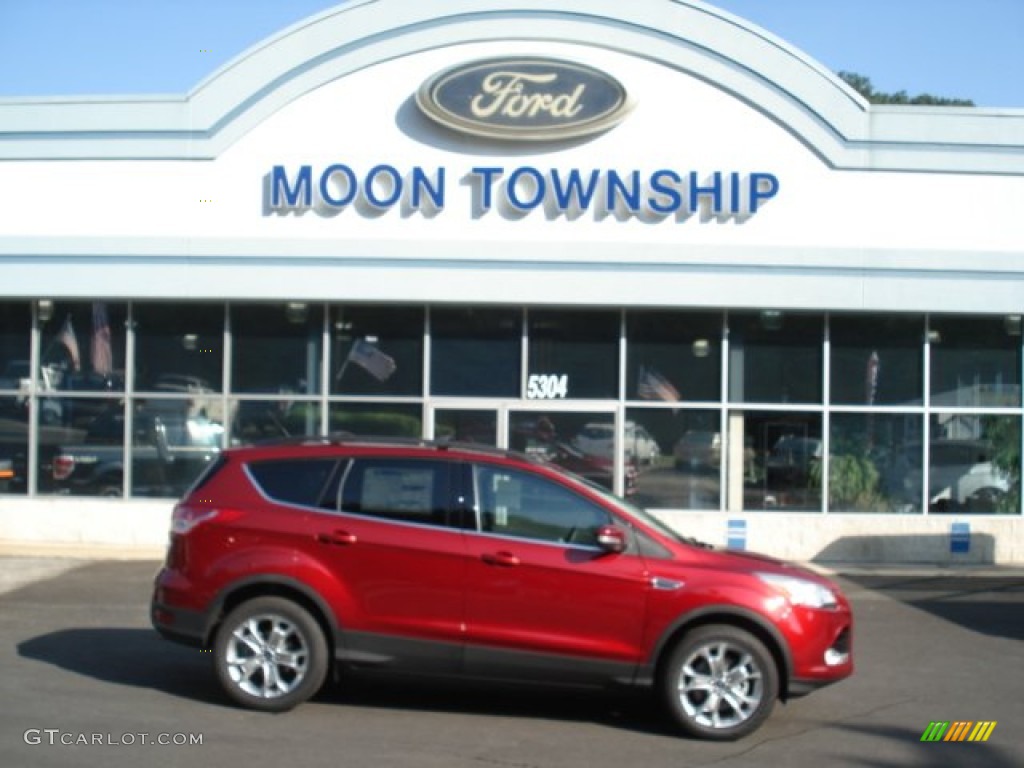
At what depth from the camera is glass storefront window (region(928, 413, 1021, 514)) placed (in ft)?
57.5

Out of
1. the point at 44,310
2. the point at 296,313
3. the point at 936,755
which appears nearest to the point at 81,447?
the point at 44,310

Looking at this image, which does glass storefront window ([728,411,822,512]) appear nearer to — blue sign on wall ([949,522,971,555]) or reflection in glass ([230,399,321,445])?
blue sign on wall ([949,522,971,555])

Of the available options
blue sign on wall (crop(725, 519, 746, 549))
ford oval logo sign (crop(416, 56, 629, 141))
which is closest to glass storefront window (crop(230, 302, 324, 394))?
ford oval logo sign (crop(416, 56, 629, 141))

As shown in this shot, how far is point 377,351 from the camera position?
1756cm

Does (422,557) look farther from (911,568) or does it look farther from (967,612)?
(911,568)

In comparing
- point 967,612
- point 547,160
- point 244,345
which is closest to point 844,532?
point 967,612

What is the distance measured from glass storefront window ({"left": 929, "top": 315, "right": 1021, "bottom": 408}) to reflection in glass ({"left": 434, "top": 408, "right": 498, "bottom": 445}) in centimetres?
594

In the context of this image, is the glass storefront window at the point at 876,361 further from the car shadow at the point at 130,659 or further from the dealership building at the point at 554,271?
the car shadow at the point at 130,659

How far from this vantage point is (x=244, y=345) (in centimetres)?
1764

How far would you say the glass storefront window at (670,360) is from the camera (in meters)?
17.4

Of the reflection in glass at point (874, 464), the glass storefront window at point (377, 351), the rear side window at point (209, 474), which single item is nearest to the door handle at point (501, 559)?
the rear side window at point (209, 474)

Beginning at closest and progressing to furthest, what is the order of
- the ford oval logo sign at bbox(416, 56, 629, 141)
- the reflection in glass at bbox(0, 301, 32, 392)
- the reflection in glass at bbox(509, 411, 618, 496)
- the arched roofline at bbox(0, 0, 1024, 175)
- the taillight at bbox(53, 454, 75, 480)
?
the ford oval logo sign at bbox(416, 56, 629, 141), the arched roofline at bbox(0, 0, 1024, 175), the reflection in glass at bbox(509, 411, 618, 496), the taillight at bbox(53, 454, 75, 480), the reflection in glass at bbox(0, 301, 32, 392)

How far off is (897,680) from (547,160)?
8.81 metres

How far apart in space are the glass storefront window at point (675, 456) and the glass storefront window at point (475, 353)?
177 centimetres
